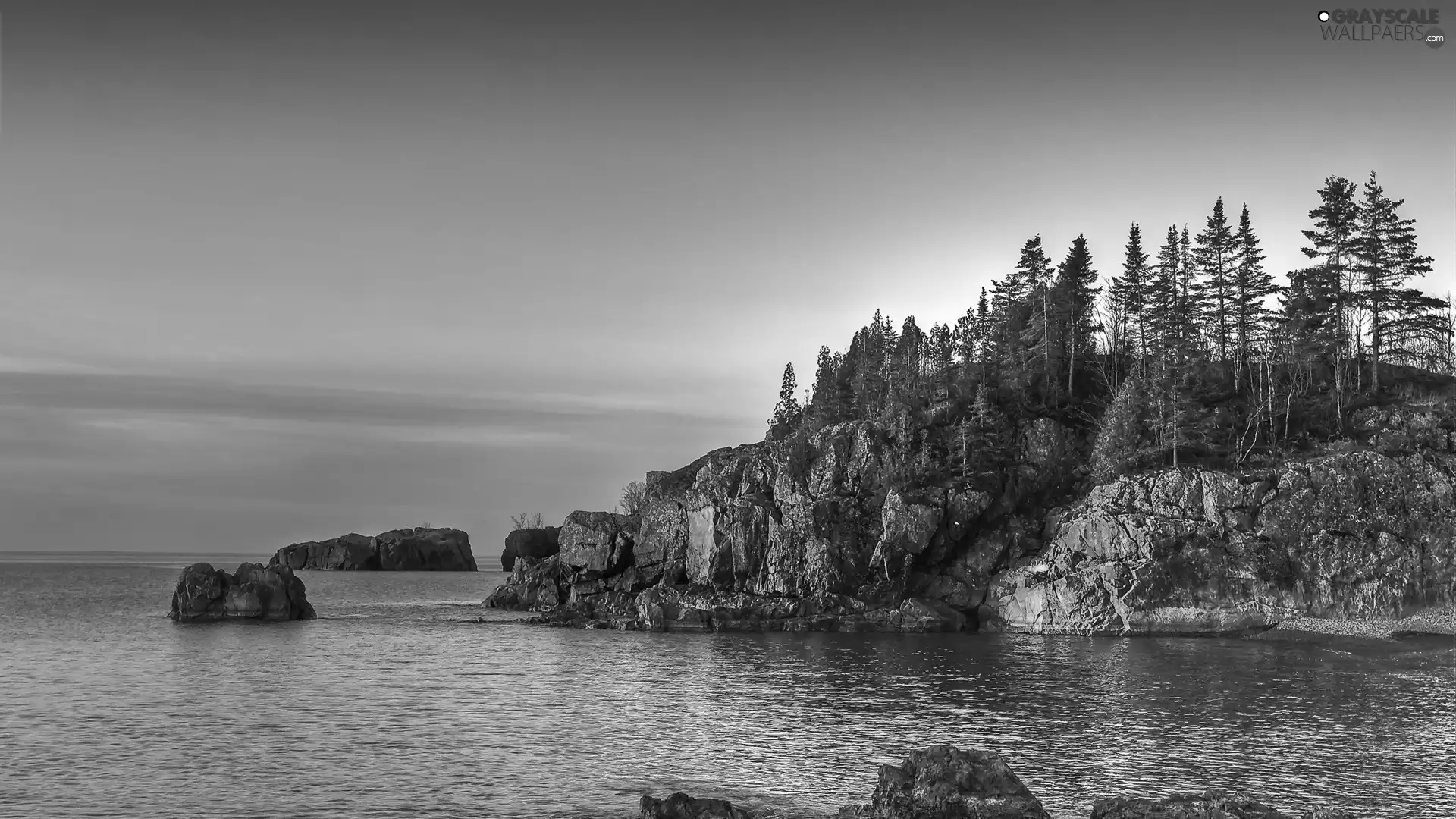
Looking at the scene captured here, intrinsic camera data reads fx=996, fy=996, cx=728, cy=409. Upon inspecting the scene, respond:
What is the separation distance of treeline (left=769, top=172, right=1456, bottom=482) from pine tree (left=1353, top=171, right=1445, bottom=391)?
18 centimetres

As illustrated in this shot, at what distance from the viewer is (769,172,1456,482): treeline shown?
102500 mm

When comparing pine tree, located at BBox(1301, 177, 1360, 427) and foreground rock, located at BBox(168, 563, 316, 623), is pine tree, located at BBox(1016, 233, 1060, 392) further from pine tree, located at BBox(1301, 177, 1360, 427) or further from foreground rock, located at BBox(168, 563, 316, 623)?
foreground rock, located at BBox(168, 563, 316, 623)

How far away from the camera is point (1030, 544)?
96.9 metres

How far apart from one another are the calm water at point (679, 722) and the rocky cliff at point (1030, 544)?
742 cm

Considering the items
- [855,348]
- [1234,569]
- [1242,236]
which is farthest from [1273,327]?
[855,348]

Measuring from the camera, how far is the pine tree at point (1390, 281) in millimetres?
108938

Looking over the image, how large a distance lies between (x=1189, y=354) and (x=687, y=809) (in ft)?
349

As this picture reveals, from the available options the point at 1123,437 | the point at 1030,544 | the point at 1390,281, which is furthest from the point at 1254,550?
the point at 1390,281

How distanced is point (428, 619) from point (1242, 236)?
107468 millimetres

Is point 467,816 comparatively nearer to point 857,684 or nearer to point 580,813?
point 580,813

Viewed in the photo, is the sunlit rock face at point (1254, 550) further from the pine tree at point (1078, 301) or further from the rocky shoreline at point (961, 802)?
the rocky shoreline at point (961, 802)

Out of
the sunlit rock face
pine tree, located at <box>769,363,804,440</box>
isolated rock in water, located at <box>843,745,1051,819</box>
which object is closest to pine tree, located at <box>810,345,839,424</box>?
pine tree, located at <box>769,363,804,440</box>

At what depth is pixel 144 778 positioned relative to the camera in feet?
124

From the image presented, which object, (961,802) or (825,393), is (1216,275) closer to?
(825,393)
